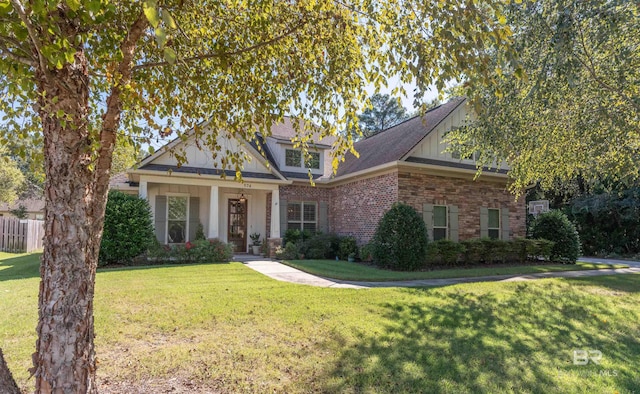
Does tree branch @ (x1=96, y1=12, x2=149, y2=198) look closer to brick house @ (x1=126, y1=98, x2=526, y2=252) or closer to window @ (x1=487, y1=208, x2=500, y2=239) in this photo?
brick house @ (x1=126, y1=98, x2=526, y2=252)

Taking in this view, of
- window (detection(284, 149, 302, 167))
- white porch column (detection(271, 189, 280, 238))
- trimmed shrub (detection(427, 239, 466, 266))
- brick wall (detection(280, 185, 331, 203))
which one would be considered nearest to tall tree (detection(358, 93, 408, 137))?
window (detection(284, 149, 302, 167))

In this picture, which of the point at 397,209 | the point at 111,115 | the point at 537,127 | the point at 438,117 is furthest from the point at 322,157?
the point at 111,115

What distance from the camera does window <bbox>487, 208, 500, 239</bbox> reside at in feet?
47.9

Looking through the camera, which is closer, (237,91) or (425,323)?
(237,91)

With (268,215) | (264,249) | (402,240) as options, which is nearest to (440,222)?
(402,240)

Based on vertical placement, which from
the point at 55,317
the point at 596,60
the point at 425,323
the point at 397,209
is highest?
the point at 596,60

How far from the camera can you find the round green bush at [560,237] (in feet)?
45.5

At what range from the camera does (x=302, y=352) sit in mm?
4195

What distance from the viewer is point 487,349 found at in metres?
4.51

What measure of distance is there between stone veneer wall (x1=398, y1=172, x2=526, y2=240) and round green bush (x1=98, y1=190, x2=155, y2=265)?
827 centimetres

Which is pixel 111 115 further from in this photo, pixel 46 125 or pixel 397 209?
pixel 397 209

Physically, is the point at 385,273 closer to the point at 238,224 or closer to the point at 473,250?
the point at 473,250

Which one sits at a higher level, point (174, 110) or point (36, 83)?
point (174, 110)

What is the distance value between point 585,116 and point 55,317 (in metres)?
9.55
